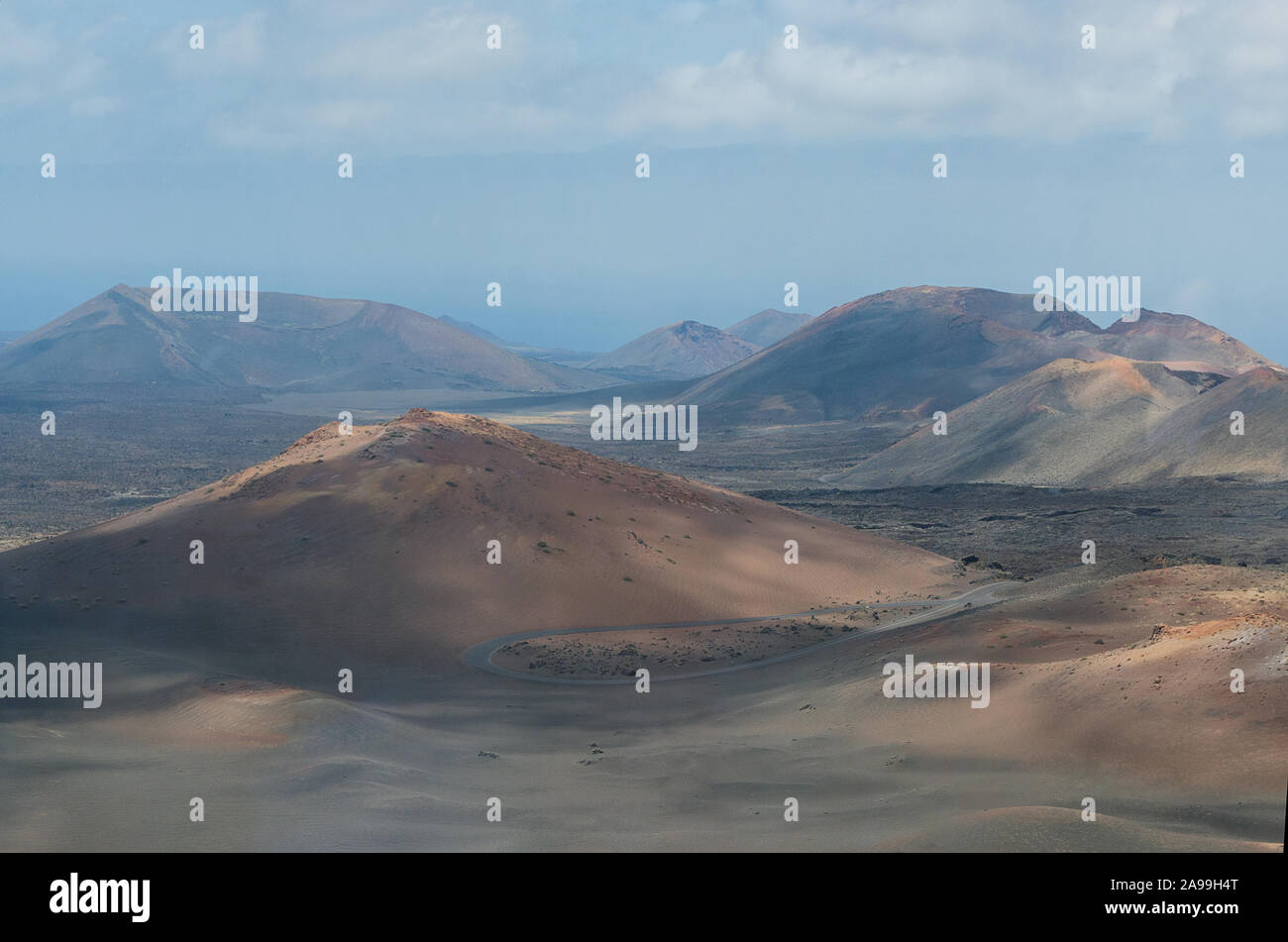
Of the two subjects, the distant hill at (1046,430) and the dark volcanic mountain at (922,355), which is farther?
the dark volcanic mountain at (922,355)

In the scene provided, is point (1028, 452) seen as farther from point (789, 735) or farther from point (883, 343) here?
point (883, 343)

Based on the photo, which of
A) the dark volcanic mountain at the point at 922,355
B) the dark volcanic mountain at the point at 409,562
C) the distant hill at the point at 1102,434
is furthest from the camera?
the dark volcanic mountain at the point at 922,355

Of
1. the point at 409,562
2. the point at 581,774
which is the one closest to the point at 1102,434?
the point at 409,562

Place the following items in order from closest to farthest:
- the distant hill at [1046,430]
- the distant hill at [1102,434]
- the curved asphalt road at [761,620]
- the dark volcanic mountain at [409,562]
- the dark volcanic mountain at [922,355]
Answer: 1. the curved asphalt road at [761,620]
2. the dark volcanic mountain at [409,562]
3. the distant hill at [1102,434]
4. the distant hill at [1046,430]
5. the dark volcanic mountain at [922,355]

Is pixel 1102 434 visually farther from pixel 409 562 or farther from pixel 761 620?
pixel 409 562

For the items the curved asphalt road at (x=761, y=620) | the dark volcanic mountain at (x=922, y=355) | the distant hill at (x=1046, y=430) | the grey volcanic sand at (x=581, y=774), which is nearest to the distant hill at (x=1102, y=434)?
the distant hill at (x=1046, y=430)

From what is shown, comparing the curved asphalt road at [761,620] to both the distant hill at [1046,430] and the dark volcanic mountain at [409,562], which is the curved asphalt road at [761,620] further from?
the distant hill at [1046,430]
